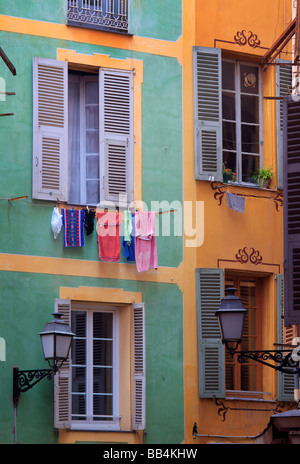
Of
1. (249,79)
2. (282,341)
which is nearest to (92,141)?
(249,79)

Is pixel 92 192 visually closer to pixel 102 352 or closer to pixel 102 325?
pixel 102 325

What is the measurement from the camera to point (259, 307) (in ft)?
69.9

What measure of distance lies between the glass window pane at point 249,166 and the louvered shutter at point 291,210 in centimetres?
275

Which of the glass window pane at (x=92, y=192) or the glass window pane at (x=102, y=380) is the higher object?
the glass window pane at (x=92, y=192)

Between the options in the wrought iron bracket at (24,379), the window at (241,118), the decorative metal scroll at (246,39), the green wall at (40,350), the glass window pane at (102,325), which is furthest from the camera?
the decorative metal scroll at (246,39)

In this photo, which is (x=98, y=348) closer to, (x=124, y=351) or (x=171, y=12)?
(x=124, y=351)

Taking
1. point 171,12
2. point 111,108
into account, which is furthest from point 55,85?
point 171,12

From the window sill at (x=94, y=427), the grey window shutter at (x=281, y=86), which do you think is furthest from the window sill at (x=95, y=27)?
the window sill at (x=94, y=427)

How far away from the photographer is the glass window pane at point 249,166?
21484 mm

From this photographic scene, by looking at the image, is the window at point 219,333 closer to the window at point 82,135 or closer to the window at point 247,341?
the window at point 247,341

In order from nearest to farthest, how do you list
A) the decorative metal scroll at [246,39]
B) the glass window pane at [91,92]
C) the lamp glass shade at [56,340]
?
the lamp glass shade at [56,340]
the glass window pane at [91,92]
the decorative metal scroll at [246,39]

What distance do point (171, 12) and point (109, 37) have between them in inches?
44.0

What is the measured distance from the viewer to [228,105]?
21.6m

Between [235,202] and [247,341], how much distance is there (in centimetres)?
209
